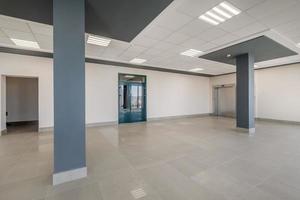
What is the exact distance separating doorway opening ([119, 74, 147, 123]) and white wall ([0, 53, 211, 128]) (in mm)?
313

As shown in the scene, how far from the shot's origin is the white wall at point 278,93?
756cm

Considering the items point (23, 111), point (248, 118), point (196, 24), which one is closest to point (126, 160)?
point (196, 24)

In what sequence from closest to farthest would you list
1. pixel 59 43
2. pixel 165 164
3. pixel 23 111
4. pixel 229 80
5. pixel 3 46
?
1. pixel 59 43
2. pixel 165 164
3. pixel 3 46
4. pixel 23 111
5. pixel 229 80

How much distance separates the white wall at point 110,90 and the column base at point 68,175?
4.83 meters

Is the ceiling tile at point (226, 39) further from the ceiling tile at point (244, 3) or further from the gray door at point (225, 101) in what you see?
the gray door at point (225, 101)

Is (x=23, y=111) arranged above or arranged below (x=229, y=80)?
below

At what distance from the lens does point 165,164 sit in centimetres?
302

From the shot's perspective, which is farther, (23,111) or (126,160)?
(23,111)

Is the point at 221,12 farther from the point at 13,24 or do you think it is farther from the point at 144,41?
the point at 13,24

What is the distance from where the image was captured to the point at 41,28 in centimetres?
374

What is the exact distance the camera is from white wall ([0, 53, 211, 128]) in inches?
232

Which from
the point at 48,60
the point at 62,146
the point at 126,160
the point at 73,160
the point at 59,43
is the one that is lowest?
the point at 126,160

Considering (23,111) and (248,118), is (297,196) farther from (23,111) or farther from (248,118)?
(23,111)

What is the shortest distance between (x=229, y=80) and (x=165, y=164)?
31.8 feet
